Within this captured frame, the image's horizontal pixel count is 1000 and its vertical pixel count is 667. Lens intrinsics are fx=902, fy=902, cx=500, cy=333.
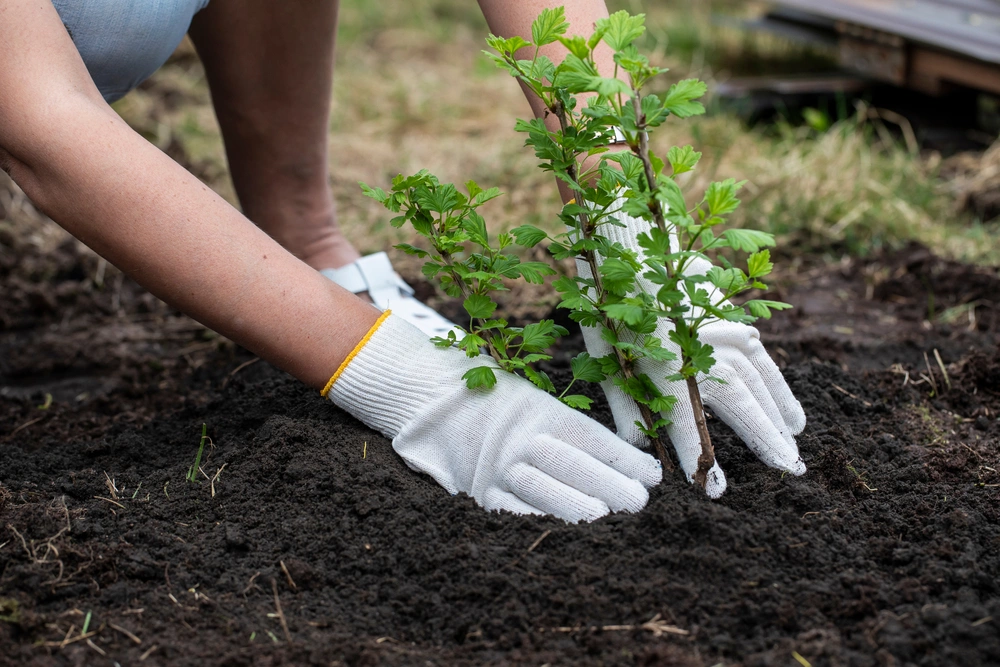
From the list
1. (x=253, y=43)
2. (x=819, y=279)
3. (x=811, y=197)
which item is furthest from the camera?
(x=811, y=197)

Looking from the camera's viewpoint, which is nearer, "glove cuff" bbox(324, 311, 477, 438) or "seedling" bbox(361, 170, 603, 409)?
"seedling" bbox(361, 170, 603, 409)

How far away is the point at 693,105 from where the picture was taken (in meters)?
1.25

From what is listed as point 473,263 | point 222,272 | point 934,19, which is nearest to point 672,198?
point 473,263

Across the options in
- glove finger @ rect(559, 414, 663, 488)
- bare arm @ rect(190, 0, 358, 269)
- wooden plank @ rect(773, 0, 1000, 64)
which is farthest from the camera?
wooden plank @ rect(773, 0, 1000, 64)

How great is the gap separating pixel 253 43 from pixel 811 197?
200cm

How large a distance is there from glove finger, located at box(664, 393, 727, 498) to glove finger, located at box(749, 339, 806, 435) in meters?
0.18

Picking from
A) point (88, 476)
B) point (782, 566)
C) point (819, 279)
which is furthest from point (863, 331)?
point (88, 476)

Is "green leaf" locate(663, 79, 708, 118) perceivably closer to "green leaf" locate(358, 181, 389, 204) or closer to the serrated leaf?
the serrated leaf

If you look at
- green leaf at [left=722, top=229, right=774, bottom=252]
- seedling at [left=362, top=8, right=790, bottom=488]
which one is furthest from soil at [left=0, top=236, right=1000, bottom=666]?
green leaf at [left=722, top=229, right=774, bottom=252]

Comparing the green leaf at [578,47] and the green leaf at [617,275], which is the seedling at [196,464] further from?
the green leaf at [578,47]

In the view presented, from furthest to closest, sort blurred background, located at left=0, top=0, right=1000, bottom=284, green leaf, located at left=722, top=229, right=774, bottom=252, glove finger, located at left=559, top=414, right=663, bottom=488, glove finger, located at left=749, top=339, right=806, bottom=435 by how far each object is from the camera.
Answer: blurred background, located at left=0, top=0, right=1000, bottom=284 → glove finger, located at left=749, top=339, right=806, bottom=435 → glove finger, located at left=559, top=414, right=663, bottom=488 → green leaf, located at left=722, top=229, right=774, bottom=252

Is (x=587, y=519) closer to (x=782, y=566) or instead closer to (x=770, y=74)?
(x=782, y=566)

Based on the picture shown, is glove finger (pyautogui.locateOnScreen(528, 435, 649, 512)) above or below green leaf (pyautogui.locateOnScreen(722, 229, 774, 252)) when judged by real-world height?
below

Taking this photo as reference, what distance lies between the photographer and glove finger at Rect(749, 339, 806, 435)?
1641mm
